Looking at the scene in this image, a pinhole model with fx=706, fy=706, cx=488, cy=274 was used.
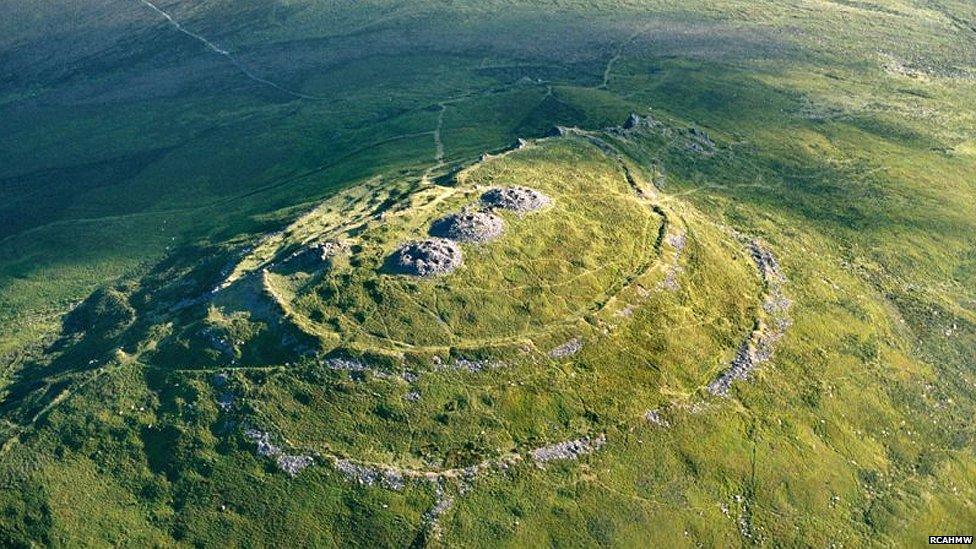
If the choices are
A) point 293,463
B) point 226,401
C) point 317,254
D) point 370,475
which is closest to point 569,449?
point 370,475

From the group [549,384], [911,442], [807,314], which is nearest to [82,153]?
[549,384]

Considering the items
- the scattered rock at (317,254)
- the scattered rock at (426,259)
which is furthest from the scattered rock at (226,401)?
the scattered rock at (426,259)

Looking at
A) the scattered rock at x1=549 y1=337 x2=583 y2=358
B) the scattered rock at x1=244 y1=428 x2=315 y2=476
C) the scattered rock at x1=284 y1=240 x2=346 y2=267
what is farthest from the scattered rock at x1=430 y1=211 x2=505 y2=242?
the scattered rock at x1=244 y1=428 x2=315 y2=476

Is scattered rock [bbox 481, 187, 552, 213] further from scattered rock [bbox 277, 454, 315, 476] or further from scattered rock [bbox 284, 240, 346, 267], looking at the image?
scattered rock [bbox 277, 454, 315, 476]

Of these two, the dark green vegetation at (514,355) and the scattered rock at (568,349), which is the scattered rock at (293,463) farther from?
the scattered rock at (568,349)

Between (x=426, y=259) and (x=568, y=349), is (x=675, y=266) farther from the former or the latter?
(x=426, y=259)

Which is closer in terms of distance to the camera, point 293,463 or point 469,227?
point 293,463
